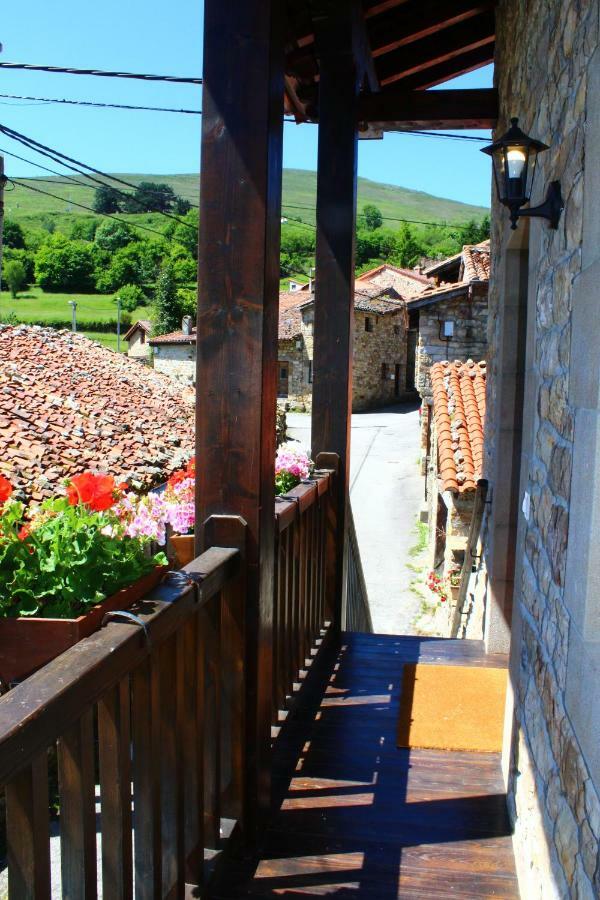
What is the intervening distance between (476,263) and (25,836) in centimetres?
1671

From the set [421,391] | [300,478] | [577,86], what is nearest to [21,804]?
[577,86]

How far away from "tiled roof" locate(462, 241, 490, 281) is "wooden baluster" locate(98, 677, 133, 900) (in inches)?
550

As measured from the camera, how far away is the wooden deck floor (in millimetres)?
2156

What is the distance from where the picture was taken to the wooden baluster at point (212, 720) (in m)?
2.05

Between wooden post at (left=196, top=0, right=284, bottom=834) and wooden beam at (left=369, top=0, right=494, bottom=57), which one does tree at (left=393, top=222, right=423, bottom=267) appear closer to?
wooden beam at (left=369, top=0, right=494, bottom=57)

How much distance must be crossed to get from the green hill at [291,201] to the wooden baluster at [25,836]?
7103 centimetres

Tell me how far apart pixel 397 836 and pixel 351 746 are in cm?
61

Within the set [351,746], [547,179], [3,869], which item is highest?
[547,179]

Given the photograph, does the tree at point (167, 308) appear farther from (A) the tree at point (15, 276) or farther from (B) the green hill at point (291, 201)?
(B) the green hill at point (291, 201)

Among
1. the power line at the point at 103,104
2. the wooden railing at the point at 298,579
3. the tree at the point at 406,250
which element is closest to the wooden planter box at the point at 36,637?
the wooden railing at the point at 298,579

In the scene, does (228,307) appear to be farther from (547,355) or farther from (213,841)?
(213,841)

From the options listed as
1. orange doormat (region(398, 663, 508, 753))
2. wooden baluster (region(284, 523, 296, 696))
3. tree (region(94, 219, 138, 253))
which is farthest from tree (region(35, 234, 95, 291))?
wooden baluster (region(284, 523, 296, 696))

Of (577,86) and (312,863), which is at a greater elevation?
(577,86)

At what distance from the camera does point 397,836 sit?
2393 mm
